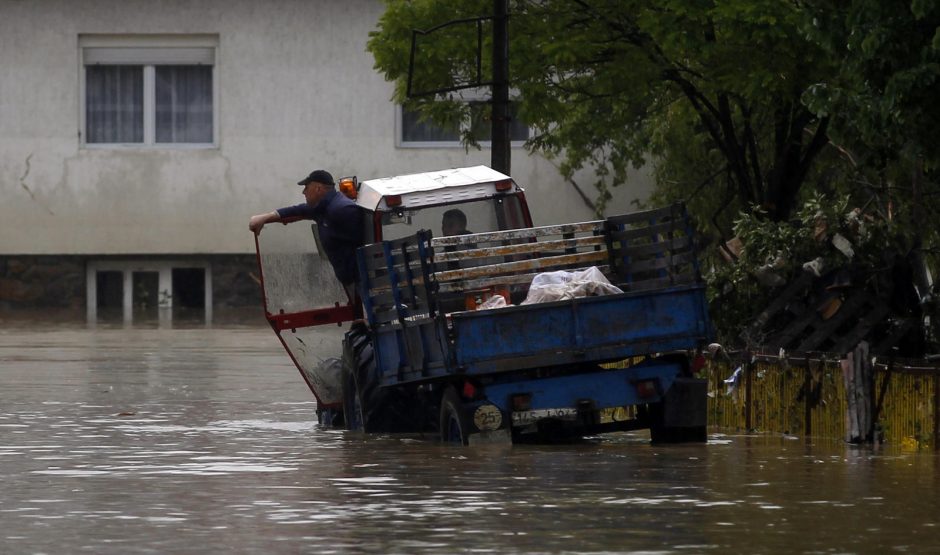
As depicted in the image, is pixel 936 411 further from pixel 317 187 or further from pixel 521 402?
pixel 317 187

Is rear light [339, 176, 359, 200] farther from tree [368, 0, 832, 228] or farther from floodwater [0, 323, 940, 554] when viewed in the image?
tree [368, 0, 832, 228]

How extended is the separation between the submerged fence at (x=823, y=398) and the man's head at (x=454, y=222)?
256 centimetres

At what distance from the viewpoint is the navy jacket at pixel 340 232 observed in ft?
56.3

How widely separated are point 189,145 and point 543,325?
1120 inches

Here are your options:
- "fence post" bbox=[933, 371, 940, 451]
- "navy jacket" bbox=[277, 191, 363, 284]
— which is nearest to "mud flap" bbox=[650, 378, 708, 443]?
"fence post" bbox=[933, 371, 940, 451]

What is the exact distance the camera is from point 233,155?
42062 millimetres

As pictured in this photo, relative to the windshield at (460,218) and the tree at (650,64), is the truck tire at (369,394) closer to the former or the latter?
the windshield at (460,218)

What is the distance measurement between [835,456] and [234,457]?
4.24 m

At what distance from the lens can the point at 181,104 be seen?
1670 inches

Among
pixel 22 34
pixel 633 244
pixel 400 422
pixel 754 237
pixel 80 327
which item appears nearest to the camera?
pixel 633 244

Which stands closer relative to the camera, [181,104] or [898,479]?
[898,479]

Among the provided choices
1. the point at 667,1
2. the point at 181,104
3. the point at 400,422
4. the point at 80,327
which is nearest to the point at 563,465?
the point at 400,422

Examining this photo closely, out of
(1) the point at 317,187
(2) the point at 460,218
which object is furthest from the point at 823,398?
(1) the point at 317,187

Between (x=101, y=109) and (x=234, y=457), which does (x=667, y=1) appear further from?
(x=101, y=109)
